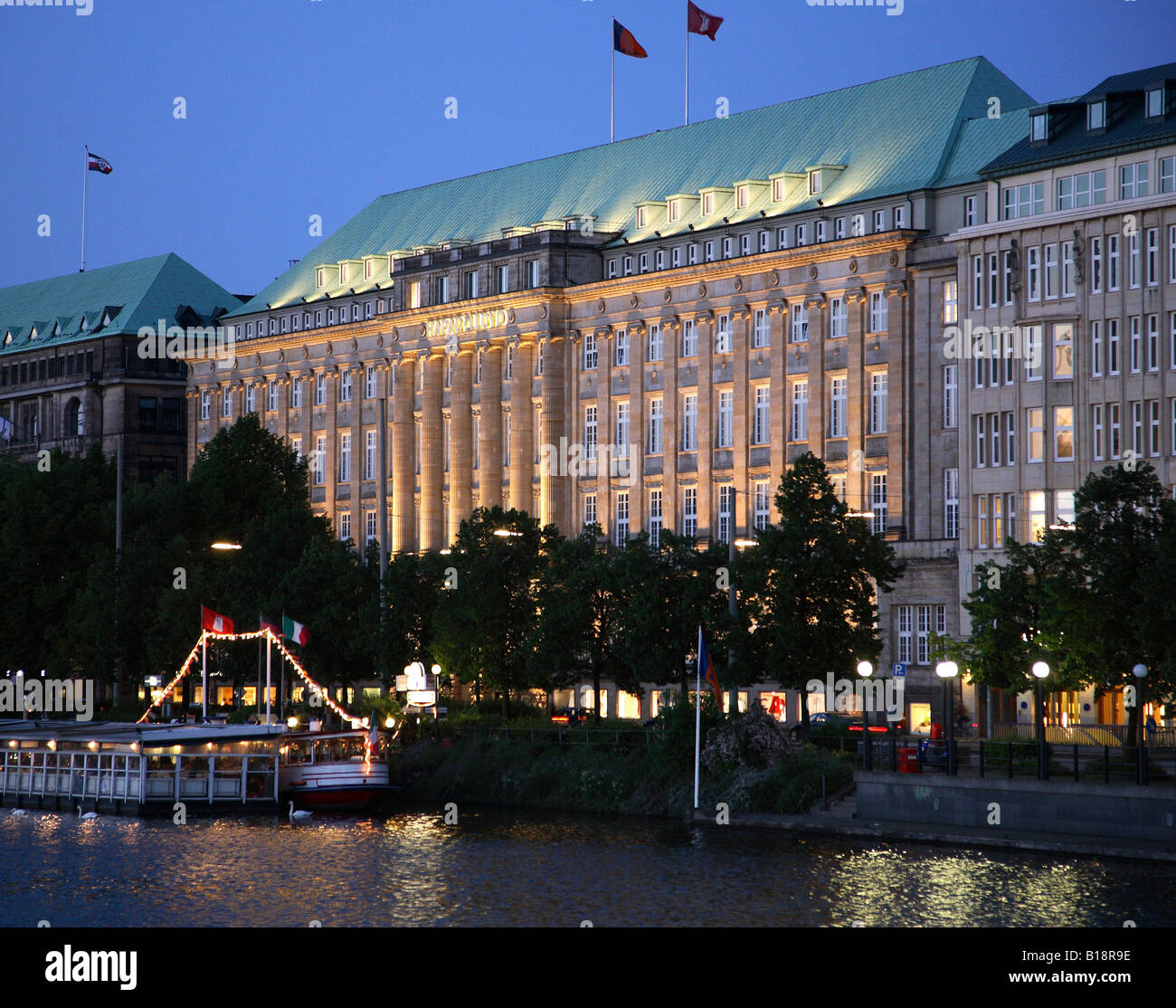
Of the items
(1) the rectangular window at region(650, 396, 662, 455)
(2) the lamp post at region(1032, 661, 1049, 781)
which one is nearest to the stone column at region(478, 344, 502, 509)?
(1) the rectangular window at region(650, 396, 662, 455)

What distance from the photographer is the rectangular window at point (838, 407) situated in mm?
98188

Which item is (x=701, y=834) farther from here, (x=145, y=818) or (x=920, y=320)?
(x=920, y=320)

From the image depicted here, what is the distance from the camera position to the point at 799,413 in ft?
330

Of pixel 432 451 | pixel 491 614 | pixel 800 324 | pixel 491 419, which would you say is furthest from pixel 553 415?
pixel 491 614

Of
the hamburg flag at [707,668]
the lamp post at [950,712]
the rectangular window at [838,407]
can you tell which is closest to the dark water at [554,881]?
the lamp post at [950,712]

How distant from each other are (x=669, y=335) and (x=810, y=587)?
38526 millimetres

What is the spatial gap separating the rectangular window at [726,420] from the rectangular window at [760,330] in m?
2.96

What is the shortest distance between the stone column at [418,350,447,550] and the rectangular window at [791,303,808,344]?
27.3 meters

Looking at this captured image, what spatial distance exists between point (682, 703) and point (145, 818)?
66.7ft

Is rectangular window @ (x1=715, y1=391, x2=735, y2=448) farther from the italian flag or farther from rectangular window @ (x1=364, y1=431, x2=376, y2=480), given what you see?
the italian flag

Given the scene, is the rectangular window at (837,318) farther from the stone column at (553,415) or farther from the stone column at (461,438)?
the stone column at (461,438)

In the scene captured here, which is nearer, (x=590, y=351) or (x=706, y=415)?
(x=706, y=415)

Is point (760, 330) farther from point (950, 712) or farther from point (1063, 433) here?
point (950, 712)
